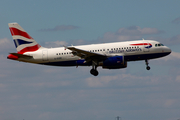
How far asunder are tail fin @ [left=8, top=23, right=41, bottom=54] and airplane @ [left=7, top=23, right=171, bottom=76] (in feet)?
3.10

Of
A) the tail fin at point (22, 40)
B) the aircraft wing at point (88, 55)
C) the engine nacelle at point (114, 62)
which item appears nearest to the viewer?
the aircraft wing at point (88, 55)

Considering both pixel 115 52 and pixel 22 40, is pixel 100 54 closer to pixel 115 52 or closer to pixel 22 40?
pixel 115 52

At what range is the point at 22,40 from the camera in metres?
70.2

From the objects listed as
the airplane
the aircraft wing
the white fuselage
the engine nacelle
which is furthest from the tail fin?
the engine nacelle

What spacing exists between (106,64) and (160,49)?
10343 millimetres

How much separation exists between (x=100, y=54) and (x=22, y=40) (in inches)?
661

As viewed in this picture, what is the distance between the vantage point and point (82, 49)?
65.5m

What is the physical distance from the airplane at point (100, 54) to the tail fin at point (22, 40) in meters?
0.94

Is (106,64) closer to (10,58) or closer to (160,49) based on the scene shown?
(160,49)

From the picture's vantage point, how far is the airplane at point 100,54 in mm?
63562

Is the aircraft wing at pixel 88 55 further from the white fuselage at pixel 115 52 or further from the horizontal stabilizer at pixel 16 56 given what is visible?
the horizontal stabilizer at pixel 16 56

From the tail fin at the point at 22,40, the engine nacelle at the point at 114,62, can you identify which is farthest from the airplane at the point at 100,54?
the tail fin at the point at 22,40

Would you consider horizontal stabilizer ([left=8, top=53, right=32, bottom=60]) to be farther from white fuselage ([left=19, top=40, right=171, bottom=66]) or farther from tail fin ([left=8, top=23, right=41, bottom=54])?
tail fin ([left=8, top=23, right=41, bottom=54])

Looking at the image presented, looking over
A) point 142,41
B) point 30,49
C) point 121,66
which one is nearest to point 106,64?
point 121,66
